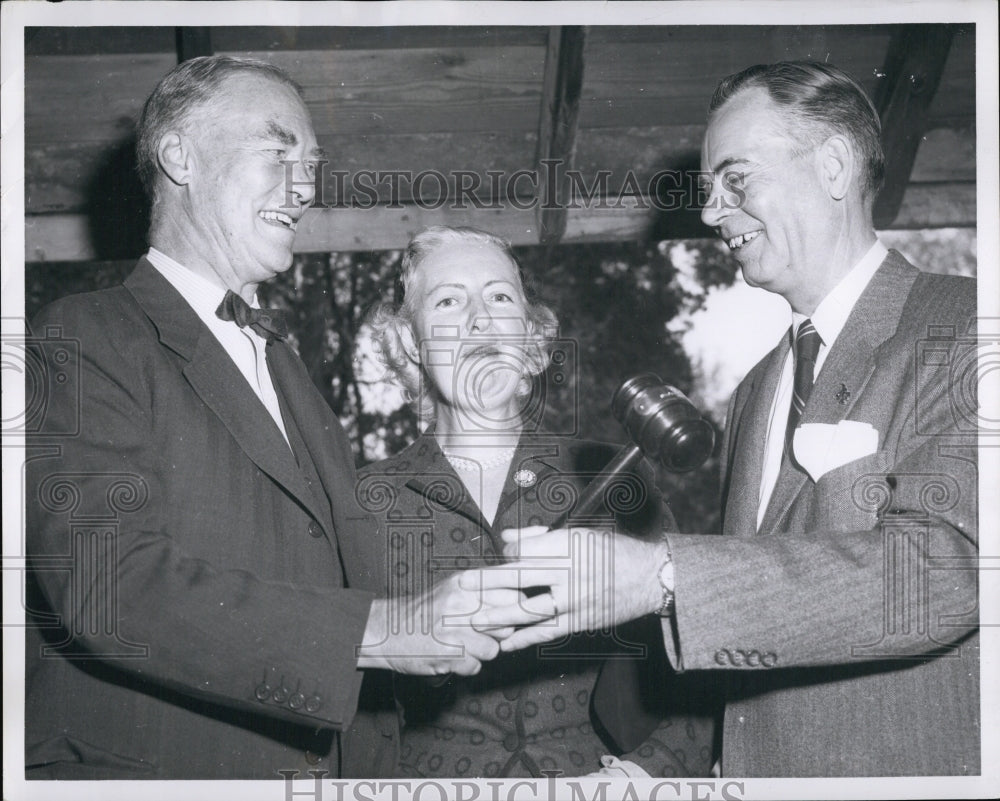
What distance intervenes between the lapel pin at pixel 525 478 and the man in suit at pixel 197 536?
13.7 inches

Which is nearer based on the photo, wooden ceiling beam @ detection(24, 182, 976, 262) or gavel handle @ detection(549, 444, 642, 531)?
gavel handle @ detection(549, 444, 642, 531)

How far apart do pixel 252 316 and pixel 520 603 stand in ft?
3.10

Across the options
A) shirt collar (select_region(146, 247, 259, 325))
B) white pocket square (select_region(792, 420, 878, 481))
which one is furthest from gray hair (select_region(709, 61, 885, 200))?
shirt collar (select_region(146, 247, 259, 325))

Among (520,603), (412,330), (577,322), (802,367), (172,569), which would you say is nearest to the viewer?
(172,569)

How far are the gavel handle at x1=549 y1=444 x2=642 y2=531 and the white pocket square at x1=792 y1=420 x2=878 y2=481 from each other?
0.41 m

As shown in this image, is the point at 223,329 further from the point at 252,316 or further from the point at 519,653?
the point at 519,653

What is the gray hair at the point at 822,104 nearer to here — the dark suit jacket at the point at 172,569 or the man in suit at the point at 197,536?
the man in suit at the point at 197,536

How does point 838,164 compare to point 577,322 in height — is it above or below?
above

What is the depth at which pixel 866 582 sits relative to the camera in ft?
8.14

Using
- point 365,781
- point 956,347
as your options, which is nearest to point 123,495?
point 365,781

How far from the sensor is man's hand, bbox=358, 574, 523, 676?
2461mm

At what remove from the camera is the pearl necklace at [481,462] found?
275cm
